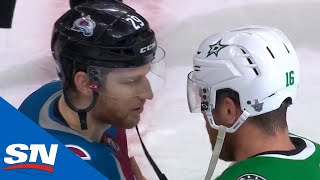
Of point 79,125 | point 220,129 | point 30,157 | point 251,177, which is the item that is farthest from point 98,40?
point 30,157

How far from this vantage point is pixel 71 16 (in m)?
1.48

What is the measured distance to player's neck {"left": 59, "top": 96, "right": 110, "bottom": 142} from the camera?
4.86 feet

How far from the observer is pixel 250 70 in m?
1.31

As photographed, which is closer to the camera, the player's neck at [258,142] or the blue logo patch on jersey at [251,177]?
the blue logo patch on jersey at [251,177]

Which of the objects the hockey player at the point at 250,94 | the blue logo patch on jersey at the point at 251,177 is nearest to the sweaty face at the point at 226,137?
the hockey player at the point at 250,94

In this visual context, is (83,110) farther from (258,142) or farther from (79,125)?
(258,142)

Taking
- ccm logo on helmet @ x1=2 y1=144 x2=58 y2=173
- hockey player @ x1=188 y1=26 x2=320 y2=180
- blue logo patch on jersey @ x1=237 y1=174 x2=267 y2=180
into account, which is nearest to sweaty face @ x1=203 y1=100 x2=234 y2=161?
hockey player @ x1=188 y1=26 x2=320 y2=180

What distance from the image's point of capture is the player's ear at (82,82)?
147 cm

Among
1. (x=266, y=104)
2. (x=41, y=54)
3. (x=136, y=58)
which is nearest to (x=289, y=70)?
(x=266, y=104)

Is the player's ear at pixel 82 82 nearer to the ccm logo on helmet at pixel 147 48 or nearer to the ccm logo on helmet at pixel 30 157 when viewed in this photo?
the ccm logo on helmet at pixel 147 48

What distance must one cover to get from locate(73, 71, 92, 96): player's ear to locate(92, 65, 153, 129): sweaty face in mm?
32

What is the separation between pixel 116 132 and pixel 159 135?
0.93 meters

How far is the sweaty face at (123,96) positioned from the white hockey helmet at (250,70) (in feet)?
0.55

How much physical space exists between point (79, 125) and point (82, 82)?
0.09m
